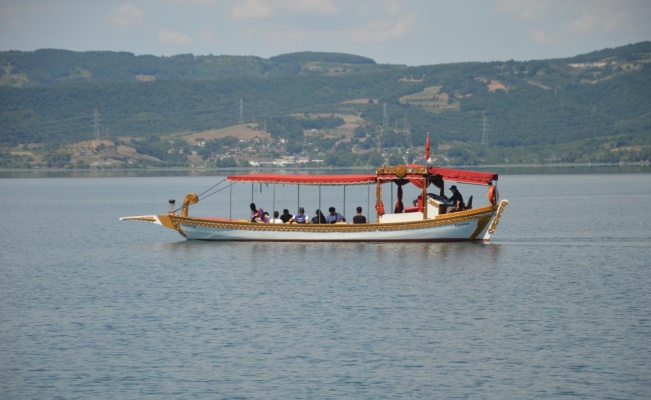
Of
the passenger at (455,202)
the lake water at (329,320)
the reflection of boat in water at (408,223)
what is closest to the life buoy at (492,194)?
the reflection of boat in water at (408,223)

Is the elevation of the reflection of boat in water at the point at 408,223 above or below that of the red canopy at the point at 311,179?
below

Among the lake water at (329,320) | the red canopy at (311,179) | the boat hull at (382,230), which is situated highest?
the red canopy at (311,179)

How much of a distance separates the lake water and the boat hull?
0.65 metres

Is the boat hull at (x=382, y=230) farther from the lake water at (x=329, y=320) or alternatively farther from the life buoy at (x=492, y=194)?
the lake water at (x=329, y=320)

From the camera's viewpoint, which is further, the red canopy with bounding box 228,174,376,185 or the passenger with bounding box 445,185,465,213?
the red canopy with bounding box 228,174,376,185

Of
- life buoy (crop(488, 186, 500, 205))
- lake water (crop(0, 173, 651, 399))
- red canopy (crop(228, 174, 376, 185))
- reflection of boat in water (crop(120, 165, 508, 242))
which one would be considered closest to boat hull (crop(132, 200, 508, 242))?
reflection of boat in water (crop(120, 165, 508, 242))

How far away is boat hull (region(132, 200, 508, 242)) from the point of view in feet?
207

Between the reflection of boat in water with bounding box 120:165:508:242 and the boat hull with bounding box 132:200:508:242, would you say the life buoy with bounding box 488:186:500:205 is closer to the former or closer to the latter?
the reflection of boat in water with bounding box 120:165:508:242

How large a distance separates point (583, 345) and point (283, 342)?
31.8 ft

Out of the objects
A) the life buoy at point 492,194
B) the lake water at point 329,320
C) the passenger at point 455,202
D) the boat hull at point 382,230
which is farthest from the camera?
the passenger at point 455,202

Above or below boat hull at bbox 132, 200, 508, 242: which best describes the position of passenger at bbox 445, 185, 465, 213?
above

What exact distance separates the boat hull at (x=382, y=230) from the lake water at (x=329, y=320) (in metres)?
0.65

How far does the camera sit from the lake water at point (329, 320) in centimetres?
3381

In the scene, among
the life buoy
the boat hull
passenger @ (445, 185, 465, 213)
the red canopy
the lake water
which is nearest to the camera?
the lake water
